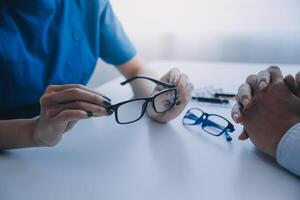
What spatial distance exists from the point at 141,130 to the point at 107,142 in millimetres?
78

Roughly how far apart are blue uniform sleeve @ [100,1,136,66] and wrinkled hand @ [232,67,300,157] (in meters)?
0.43

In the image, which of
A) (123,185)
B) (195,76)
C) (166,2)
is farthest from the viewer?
(166,2)

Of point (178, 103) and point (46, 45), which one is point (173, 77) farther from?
point (46, 45)

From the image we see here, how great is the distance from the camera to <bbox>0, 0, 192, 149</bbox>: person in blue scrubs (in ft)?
1.48

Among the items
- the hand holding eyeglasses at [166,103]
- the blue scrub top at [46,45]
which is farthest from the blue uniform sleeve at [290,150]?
the blue scrub top at [46,45]

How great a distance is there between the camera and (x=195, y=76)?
37.0 inches

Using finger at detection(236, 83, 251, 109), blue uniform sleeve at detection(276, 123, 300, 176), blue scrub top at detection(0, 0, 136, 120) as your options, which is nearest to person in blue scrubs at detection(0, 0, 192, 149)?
blue scrub top at detection(0, 0, 136, 120)

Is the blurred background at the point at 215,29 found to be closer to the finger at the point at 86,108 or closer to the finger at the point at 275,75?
the finger at the point at 275,75

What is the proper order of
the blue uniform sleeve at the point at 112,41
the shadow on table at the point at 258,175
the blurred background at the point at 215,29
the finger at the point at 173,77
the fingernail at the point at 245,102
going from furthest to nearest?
the blurred background at the point at 215,29, the blue uniform sleeve at the point at 112,41, the finger at the point at 173,77, the fingernail at the point at 245,102, the shadow on table at the point at 258,175

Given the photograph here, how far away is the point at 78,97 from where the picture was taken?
17.3 inches

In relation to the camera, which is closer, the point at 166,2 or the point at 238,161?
the point at 238,161

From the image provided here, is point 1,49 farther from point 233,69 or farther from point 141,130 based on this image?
point 233,69

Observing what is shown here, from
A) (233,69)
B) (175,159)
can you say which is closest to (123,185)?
(175,159)

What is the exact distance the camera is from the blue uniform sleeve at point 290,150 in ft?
1.36
